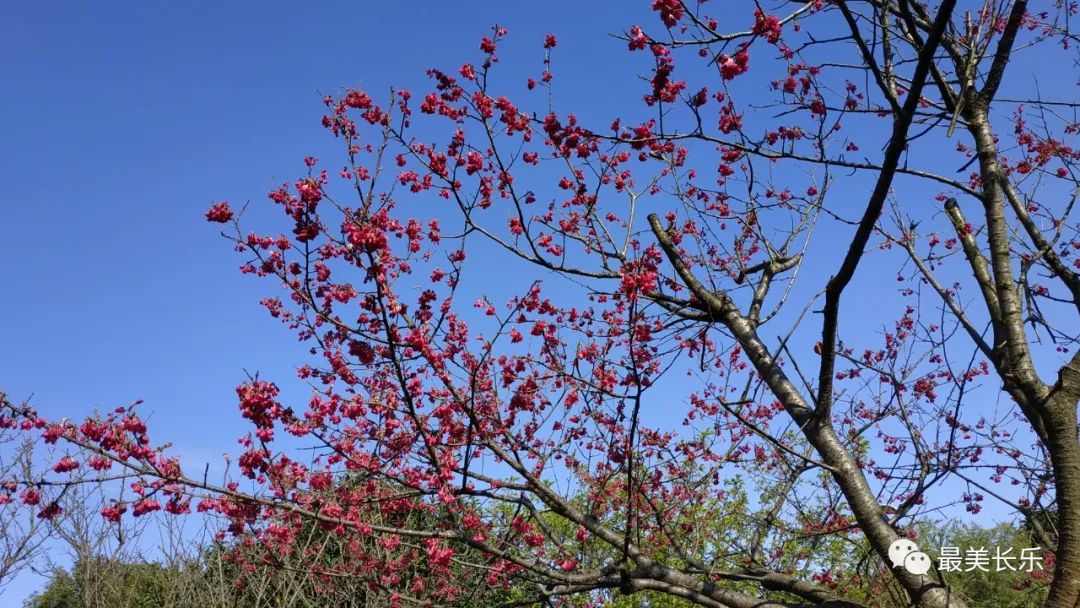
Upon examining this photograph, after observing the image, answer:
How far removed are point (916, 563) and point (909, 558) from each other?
0.05 metres

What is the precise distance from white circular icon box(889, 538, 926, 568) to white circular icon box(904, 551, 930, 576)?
2cm

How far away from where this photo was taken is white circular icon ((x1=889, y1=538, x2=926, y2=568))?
444 centimetres

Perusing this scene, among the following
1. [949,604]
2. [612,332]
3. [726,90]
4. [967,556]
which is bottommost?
[949,604]

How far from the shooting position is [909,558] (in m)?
4.42

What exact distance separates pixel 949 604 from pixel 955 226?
309cm

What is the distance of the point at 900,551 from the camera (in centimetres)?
446

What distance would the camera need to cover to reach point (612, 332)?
6.70 meters

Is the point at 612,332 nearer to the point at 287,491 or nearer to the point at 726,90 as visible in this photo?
the point at 726,90

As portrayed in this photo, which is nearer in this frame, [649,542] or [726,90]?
[726,90]

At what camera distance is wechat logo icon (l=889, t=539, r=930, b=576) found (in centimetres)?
441

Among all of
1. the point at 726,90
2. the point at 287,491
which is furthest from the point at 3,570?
the point at 726,90

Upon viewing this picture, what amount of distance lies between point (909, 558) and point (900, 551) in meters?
0.06

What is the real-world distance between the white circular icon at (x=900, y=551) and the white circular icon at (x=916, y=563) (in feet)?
0.07

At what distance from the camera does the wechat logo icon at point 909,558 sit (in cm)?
441
